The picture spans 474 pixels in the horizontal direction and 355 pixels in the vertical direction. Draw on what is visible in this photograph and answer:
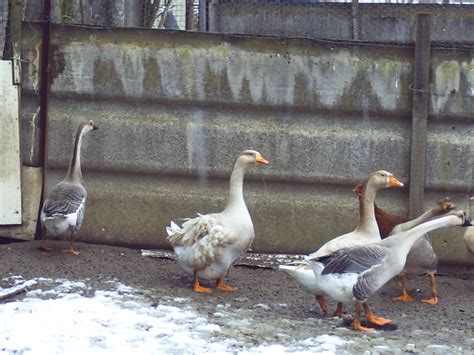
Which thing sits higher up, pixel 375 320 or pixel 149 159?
pixel 149 159

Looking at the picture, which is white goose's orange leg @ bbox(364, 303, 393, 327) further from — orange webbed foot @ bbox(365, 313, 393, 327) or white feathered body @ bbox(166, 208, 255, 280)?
white feathered body @ bbox(166, 208, 255, 280)

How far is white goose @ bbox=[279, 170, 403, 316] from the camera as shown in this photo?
22.2 ft

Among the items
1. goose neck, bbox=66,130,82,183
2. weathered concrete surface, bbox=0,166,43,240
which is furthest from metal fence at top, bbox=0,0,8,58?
goose neck, bbox=66,130,82,183

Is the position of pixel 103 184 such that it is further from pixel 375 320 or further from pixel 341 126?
pixel 375 320

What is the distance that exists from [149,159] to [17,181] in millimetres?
1196

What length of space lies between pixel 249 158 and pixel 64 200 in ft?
5.37

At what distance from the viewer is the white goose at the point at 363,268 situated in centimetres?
651

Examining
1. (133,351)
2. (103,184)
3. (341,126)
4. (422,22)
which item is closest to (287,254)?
(341,126)

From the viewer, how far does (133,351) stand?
219 inches

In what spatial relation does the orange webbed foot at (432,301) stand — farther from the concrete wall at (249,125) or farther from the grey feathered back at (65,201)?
the grey feathered back at (65,201)

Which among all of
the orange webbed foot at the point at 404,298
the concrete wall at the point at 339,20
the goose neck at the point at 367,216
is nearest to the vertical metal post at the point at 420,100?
the goose neck at the point at 367,216

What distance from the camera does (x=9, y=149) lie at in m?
8.45

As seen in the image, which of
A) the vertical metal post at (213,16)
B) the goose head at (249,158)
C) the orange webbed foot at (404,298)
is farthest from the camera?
the vertical metal post at (213,16)

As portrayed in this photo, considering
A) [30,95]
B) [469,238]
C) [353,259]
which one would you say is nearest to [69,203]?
[30,95]
